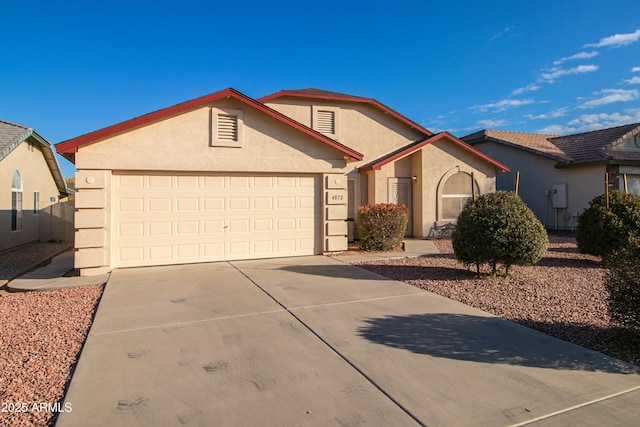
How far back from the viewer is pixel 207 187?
10523 mm

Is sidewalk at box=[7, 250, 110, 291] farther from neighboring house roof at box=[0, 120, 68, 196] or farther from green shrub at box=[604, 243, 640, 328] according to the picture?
green shrub at box=[604, 243, 640, 328]

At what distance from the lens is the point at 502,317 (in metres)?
5.88

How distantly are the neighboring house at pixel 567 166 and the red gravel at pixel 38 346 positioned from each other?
19.7 metres

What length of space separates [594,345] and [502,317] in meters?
1.27

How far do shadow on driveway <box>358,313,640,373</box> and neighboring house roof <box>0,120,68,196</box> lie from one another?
42.7 ft

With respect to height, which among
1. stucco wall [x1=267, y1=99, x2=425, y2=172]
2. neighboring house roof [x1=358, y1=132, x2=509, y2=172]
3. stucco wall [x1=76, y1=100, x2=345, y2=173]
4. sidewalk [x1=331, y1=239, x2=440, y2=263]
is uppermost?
stucco wall [x1=267, y1=99, x2=425, y2=172]

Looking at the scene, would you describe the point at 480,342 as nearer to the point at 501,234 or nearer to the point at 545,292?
the point at 545,292

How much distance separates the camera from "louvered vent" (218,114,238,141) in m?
10.4

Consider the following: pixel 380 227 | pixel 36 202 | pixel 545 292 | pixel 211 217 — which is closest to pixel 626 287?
pixel 545 292

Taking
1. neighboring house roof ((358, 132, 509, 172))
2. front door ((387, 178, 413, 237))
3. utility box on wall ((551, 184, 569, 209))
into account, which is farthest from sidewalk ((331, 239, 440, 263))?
utility box on wall ((551, 184, 569, 209))

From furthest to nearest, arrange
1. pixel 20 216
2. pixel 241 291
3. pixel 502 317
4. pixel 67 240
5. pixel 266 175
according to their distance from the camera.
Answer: pixel 67 240, pixel 20 216, pixel 266 175, pixel 241 291, pixel 502 317

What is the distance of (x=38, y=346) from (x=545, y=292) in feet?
25.9

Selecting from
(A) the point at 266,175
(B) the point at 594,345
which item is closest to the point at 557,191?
(A) the point at 266,175

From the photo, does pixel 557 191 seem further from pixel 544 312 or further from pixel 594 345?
pixel 594 345
